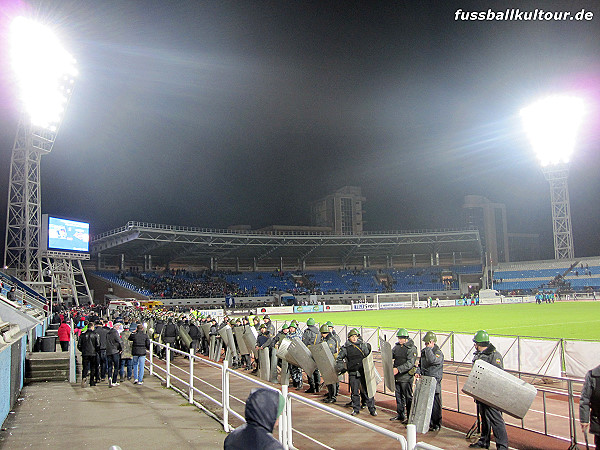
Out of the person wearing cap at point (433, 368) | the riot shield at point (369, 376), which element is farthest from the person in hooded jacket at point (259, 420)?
the riot shield at point (369, 376)

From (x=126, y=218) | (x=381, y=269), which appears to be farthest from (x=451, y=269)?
(x=126, y=218)

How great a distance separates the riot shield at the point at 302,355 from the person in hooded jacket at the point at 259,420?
7.79 m

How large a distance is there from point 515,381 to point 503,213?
335 ft

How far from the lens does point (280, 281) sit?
2709 inches

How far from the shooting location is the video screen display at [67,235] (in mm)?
35094

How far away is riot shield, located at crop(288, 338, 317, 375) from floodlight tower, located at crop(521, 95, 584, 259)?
58306mm

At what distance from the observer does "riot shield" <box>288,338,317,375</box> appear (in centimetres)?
1045

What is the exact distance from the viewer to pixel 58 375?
12695mm

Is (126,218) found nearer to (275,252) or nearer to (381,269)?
(275,252)

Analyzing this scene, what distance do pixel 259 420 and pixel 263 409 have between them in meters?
0.06

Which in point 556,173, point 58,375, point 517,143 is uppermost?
point 517,143

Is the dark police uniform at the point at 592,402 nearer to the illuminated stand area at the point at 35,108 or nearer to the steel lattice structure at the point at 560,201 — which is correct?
the illuminated stand area at the point at 35,108

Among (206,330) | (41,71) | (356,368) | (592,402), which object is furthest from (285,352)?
(41,71)

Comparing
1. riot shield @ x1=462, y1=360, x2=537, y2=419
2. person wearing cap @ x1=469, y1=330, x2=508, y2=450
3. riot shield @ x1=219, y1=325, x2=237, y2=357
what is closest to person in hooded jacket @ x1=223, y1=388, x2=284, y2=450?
riot shield @ x1=462, y1=360, x2=537, y2=419
